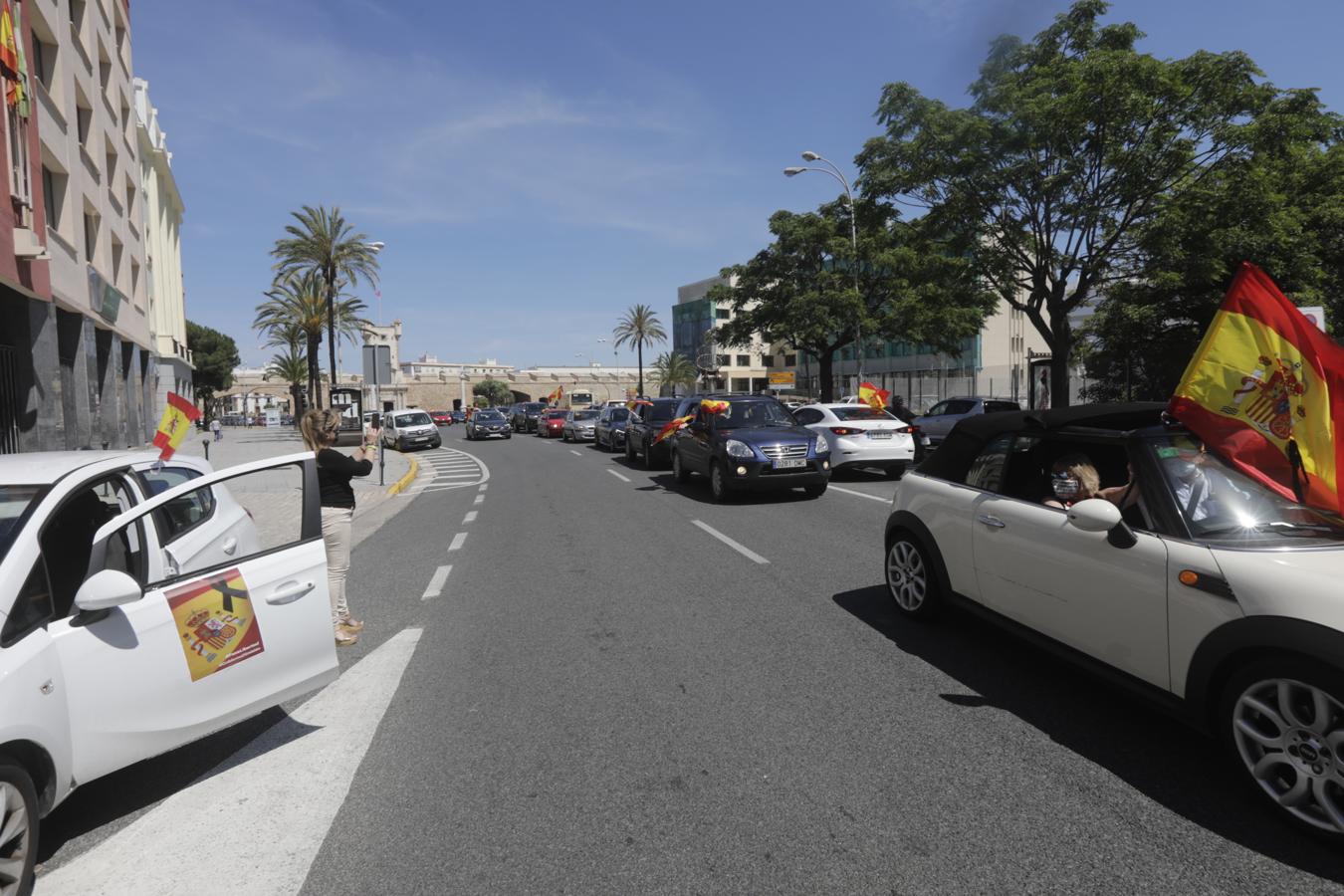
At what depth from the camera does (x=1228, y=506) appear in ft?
11.5

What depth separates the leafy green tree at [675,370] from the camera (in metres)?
93.3

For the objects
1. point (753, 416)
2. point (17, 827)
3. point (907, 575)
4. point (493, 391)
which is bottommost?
point (17, 827)

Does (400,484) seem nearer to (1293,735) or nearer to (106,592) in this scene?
(106,592)

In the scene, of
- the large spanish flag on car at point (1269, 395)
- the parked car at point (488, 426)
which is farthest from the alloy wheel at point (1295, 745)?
the parked car at point (488, 426)

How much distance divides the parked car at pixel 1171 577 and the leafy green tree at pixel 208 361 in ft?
311

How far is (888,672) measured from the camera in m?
4.74

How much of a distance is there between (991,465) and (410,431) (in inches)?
1247

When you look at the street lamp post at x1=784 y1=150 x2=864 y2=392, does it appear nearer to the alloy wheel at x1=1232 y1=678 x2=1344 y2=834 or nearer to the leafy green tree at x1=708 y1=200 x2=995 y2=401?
the leafy green tree at x1=708 y1=200 x2=995 y2=401

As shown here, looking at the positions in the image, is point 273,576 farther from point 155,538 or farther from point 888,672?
point 888,672

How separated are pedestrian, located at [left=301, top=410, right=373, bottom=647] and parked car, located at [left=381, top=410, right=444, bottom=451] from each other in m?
28.7

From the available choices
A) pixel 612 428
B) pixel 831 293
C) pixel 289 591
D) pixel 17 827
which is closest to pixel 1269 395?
pixel 289 591

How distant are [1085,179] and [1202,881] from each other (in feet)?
68.1

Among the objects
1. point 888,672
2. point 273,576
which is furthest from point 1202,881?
point 273,576

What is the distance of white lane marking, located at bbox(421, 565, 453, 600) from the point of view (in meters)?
7.26
